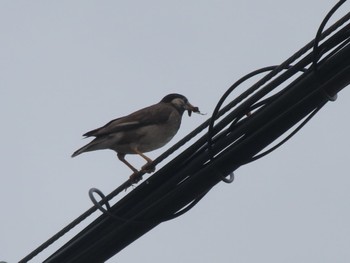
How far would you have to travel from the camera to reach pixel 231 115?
18.6 feet

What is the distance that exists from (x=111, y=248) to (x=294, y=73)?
174cm

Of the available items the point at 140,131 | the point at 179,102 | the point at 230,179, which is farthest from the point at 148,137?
the point at 230,179

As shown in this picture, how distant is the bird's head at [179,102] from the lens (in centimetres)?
1148

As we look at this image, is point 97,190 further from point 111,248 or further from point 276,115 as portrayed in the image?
point 276,115

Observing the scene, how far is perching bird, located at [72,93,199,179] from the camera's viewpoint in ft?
32.6

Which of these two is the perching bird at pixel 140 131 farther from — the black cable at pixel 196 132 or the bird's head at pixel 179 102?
the black cable at pixel 196 132

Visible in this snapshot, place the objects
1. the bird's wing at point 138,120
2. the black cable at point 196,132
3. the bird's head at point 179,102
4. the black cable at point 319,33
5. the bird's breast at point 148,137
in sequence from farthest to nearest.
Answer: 1. the bird's head at point 179,102
2. the bird's breast at point 148,137
3. the bird's wing at point 138,120
4. the black cable at point 196,132
5. the black cable at point 319,33

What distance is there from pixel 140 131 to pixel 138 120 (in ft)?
0.49

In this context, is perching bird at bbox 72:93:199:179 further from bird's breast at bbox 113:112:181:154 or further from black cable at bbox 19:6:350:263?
black cable at bbox 19:6:350:263

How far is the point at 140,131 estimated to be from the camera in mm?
10531

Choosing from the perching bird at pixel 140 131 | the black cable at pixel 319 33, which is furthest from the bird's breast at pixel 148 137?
the black cable at pixel 319 33

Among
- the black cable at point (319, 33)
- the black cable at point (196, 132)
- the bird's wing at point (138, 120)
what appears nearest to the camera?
the black cable at point (319, 33)

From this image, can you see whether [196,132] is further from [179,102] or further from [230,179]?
[179,102]

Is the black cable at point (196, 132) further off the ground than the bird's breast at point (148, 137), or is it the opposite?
the bird's breast at point (148, 137)
